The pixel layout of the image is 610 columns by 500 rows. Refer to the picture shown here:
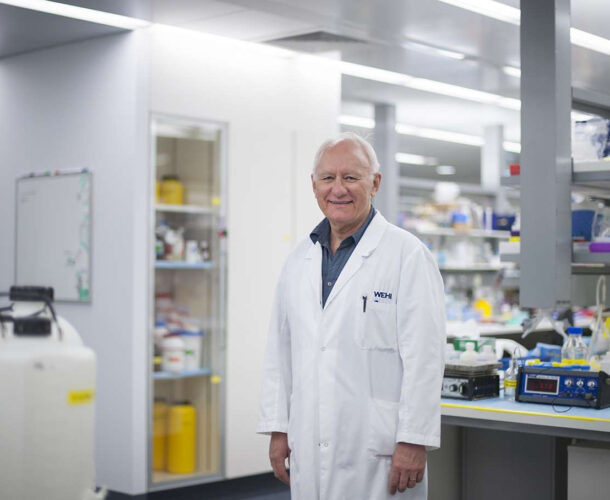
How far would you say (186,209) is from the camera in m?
5.79

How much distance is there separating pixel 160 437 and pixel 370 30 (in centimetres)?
290

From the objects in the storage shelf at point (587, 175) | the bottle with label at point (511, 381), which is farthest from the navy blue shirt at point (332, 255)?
the storage shelf at point (587, 175)

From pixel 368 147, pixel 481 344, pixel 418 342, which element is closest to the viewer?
pixel 418 342

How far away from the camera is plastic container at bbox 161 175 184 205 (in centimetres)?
581

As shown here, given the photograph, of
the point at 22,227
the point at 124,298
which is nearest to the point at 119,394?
the point at 124,298

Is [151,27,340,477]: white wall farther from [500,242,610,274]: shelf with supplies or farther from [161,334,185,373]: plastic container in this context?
[500,242,610,274]: shelf with supplies

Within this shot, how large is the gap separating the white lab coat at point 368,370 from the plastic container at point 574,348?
1.64m

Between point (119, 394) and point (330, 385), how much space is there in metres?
2.93

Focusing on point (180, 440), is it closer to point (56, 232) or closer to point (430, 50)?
point (56, 232)

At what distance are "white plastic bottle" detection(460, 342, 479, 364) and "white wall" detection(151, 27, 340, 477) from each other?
7.52 ft

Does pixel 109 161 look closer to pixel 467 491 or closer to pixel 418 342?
pixel 467 491

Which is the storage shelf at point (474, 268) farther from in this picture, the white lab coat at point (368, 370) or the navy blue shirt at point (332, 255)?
the white lab coat at point (368, 370)

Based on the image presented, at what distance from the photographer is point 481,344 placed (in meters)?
4.29

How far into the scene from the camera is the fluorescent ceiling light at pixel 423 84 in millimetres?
7191
